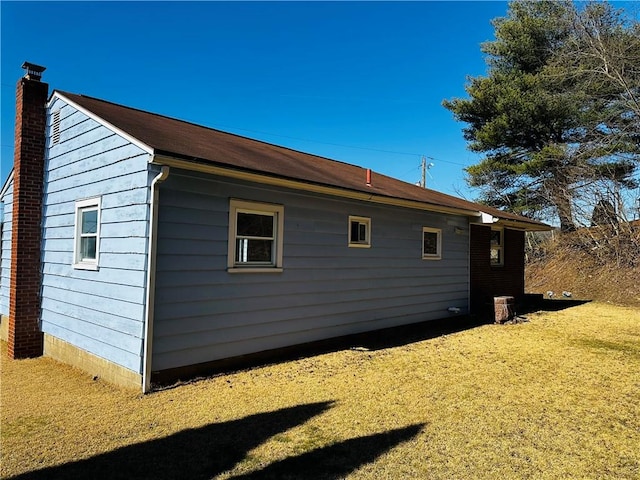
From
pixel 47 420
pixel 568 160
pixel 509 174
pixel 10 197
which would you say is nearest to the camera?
pixel 47 420

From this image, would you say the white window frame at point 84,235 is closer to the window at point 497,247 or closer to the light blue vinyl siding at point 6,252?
the light blue vinyl siding at point 6,252

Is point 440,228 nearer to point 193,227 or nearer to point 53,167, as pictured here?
point 193,227

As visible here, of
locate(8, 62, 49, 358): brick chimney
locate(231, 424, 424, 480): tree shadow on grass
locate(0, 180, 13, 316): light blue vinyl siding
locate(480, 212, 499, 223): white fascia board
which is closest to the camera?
locate(231, 424, 424, 480): tree shadow on grass

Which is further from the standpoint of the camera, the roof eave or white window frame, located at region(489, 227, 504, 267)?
white window frame, located at region(489, 227, 504, 267)

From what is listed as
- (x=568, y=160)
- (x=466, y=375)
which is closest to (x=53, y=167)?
(x=466, y=375)

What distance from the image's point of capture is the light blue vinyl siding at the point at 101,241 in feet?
17.1

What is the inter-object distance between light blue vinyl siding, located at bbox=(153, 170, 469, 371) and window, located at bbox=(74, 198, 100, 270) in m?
1.63

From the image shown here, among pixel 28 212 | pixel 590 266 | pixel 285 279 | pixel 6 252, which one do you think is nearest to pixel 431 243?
pixel 285 279

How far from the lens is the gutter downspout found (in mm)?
5004

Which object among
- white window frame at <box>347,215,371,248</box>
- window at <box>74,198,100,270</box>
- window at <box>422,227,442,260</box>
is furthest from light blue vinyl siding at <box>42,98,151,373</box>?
window at <box>422,227,442,260</box>

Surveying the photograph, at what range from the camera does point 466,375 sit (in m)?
5.83

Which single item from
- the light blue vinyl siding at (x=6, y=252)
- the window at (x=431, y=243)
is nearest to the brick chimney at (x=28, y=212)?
the light blue vinyl siding at (x=6, y=252)

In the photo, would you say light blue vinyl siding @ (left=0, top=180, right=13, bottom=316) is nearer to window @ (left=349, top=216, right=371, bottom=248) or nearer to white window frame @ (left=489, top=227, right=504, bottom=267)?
window @ (left=349, top=216, right=371, bottom=248)

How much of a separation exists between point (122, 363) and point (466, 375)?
466 centimetres
